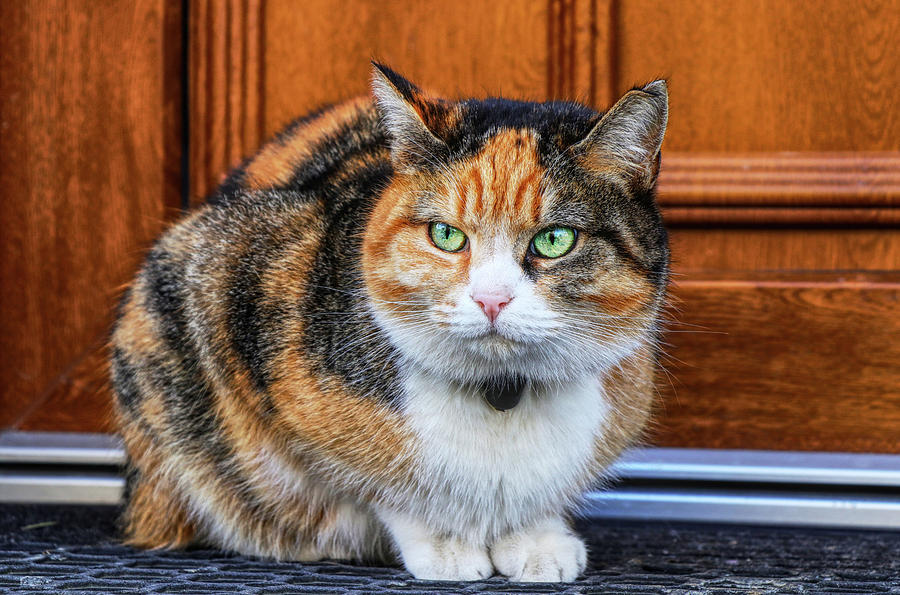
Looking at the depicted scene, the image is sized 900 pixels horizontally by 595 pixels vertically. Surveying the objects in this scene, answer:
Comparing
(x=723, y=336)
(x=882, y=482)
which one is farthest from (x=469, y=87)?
(x=882, y=482)

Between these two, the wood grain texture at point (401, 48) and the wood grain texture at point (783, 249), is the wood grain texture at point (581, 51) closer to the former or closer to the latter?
the wood grain texture at point (401, 48)

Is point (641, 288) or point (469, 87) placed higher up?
point (469, 87)

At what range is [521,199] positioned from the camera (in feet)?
4.38

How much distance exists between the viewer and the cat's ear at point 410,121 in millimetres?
1404

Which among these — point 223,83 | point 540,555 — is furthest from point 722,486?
point 223,83

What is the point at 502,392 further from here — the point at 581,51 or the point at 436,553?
the point at 581,51

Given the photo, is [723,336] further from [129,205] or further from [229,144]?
[129,205]

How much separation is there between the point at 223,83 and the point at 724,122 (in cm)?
104

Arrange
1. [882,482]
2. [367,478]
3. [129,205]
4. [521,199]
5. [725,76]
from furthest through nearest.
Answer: [129,205] < [725,76] < [882,482] < [367,478] < [521,199]

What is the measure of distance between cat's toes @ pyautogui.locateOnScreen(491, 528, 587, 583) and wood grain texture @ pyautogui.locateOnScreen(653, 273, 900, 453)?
58cm

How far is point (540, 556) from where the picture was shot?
145cm

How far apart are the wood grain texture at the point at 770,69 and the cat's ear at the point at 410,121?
739mm

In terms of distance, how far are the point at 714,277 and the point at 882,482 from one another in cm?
50

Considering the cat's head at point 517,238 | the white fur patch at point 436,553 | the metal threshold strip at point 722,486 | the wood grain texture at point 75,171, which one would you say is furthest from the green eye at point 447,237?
the wood grain texture at point 75,171
